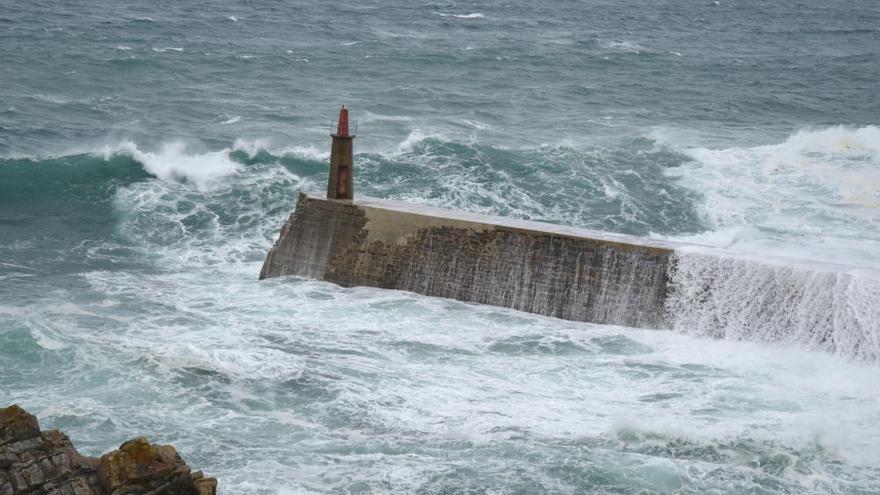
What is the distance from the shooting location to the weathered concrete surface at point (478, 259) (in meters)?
18.0

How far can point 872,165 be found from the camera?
2856 centimetres

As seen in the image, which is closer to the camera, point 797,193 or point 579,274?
point 579,274

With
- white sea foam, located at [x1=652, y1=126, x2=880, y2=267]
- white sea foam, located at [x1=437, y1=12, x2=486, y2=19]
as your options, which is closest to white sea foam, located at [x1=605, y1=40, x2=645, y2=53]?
white sea foam, located at [x1=437, y1=12, x2=486, y2=19]

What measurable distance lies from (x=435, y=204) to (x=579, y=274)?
242 inches

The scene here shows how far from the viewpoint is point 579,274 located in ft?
59.8

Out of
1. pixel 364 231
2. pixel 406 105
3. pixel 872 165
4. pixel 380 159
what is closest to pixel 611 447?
pixel 364 231

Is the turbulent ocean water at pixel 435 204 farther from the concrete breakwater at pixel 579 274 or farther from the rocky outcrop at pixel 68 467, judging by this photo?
the rocky outcrop at pixel 68 467

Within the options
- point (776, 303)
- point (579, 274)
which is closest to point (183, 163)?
point (579, 274)

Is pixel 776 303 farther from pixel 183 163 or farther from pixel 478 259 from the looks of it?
pixel 183 163

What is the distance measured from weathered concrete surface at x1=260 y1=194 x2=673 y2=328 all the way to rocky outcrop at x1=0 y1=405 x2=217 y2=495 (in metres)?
8.13

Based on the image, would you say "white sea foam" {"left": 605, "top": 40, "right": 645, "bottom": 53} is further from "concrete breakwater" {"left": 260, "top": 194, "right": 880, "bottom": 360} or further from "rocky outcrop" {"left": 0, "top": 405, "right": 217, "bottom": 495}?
"rocky outcrop" {"left": 0, "top": 405, "right": 217, "bottom": 495}

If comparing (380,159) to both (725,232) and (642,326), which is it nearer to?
(725,232)

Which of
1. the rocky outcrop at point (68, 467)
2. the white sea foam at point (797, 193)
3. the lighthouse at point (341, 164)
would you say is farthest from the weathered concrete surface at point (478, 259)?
the rocky outcrop at point (68, 467)

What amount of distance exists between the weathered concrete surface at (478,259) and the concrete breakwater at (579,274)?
0.05 feet
